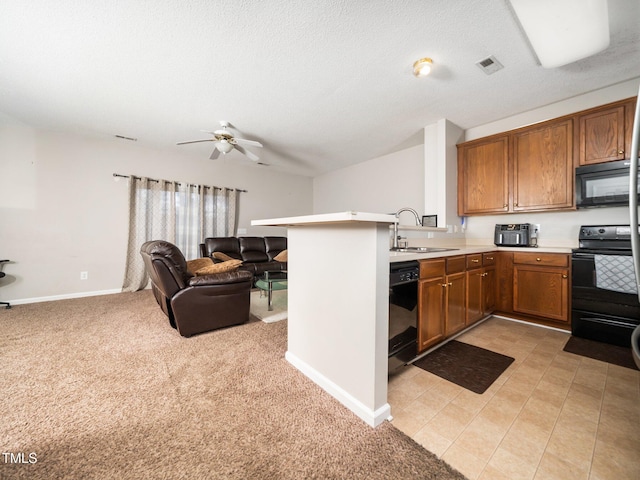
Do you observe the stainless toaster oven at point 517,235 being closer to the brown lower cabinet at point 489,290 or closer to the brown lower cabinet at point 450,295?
the brown lower cabinet at point 489,290

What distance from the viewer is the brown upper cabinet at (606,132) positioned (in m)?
2.25

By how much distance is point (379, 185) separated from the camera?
192 inches

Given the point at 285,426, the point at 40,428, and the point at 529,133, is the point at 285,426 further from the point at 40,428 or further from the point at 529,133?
the point at 529,133

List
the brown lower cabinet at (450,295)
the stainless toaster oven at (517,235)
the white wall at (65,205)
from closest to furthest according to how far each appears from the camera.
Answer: the brown lower cabinet at (450,295) < the stainless toaster oven at (517,235) < the white wall at (65,205)

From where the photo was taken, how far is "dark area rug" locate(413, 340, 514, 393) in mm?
1634

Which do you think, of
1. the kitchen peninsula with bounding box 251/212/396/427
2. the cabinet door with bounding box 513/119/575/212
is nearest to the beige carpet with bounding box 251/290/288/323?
the kitchen peninsula with bounding box 251/212/396/427

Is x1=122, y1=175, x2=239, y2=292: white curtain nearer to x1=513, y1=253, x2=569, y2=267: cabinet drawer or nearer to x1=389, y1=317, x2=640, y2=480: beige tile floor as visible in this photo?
x1=389, y1=317, x2=640, y2=480: beige tile floor

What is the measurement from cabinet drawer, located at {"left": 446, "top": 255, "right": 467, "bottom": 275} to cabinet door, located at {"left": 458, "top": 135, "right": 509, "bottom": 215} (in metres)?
1.36

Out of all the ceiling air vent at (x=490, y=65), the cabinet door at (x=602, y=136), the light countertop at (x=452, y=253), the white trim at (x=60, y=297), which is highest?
the ceiling air vent at (x=490, y=65)

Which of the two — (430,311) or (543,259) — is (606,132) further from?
(430,311)

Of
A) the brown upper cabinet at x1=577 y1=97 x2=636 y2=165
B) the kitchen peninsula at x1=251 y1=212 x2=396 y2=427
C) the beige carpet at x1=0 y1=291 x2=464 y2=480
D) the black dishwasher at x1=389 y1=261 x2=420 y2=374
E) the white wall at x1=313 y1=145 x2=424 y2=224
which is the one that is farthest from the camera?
the white wall at x1=313 y1=145 x2=424 y2=224

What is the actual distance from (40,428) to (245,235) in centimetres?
440

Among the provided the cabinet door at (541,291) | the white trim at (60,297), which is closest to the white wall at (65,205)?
the white trim at (60,297)

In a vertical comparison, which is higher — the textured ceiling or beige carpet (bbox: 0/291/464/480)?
the textured ceiling
